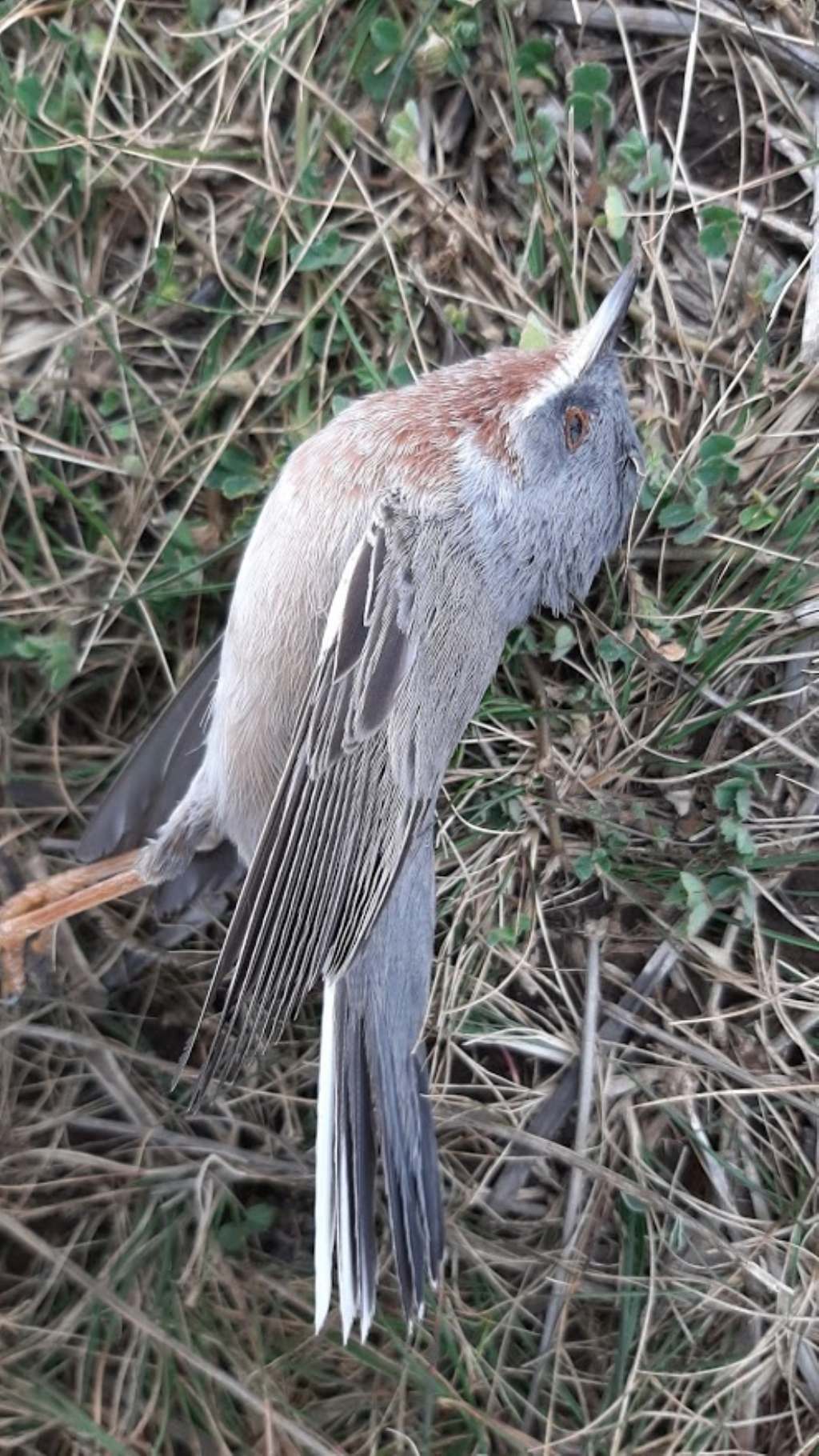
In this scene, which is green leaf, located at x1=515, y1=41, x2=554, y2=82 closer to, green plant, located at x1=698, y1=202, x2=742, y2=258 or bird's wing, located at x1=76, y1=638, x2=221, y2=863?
green plant, located at x1=698, y1=202, x2=742, y2=258

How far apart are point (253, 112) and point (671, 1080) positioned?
3029 mm

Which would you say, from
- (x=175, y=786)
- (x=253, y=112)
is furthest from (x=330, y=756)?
(x=253, y=112)

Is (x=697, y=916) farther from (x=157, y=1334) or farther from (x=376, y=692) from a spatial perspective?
(x=157, y=1334)

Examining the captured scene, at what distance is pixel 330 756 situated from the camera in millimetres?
2512

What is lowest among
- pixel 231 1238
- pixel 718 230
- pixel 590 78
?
pixel 231 1238

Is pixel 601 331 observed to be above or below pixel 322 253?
below

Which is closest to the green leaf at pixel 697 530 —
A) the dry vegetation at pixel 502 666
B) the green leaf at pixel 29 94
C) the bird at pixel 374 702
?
the dry vegetation at pixel 502 666

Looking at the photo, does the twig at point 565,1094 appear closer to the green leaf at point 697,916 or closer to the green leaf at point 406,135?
the green leaf at point 697,916

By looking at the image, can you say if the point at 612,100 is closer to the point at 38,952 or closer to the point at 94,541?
the point at 94,541

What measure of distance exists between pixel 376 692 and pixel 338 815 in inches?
11.6

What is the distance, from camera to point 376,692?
8.25 feet

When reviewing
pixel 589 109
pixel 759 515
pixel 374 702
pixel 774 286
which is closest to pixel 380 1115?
pixel 374 702

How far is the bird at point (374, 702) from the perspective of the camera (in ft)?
8.27

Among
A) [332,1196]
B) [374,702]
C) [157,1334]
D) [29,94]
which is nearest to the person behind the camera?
[374,702]
